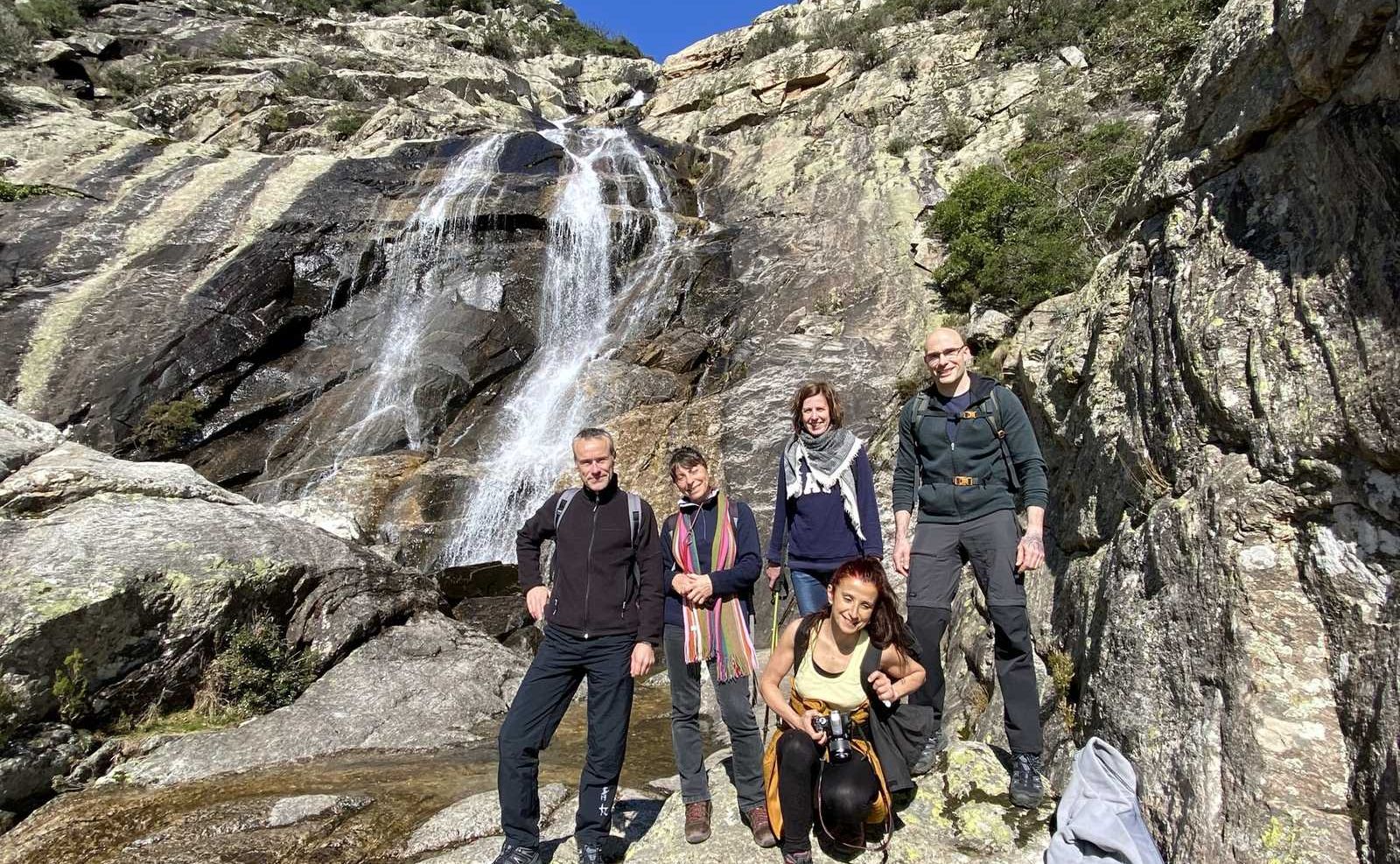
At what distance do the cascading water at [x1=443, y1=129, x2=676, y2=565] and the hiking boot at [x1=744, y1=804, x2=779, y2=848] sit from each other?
874cm

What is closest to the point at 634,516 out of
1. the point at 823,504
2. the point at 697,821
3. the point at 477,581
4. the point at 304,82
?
the point at 823,504

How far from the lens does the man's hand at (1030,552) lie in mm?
3604

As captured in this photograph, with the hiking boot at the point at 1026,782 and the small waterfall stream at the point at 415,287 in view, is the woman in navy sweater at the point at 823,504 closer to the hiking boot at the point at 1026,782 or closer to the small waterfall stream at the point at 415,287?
the hiking boot at the point at 1026,782

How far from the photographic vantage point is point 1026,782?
352 centimetres

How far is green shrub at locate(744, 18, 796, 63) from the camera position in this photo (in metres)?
28.5

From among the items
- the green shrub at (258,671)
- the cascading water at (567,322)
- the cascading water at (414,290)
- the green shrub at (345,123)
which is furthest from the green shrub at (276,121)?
the green shrub at (258,671)

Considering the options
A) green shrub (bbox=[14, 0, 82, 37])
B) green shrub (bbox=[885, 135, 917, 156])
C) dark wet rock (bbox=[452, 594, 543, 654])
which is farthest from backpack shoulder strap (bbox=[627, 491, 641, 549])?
green shrub (bbox=[14, 0, 82, 37])

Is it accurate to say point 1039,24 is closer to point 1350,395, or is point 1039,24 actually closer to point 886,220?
point 886,220

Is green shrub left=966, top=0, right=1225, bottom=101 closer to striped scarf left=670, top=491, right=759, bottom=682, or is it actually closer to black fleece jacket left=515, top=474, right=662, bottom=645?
striped scarf left=670, top=491, right=759, bottom=682

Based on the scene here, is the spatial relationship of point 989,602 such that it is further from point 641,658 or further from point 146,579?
point 146,579

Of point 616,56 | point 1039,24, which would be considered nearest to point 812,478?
point 1039,24

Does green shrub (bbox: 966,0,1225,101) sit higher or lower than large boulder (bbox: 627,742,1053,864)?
higher

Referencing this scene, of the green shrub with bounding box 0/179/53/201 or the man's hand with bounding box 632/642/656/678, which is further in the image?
the green shrub with bounding box 0/179/53/201

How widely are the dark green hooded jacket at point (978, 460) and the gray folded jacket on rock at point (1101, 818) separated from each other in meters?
1.23
